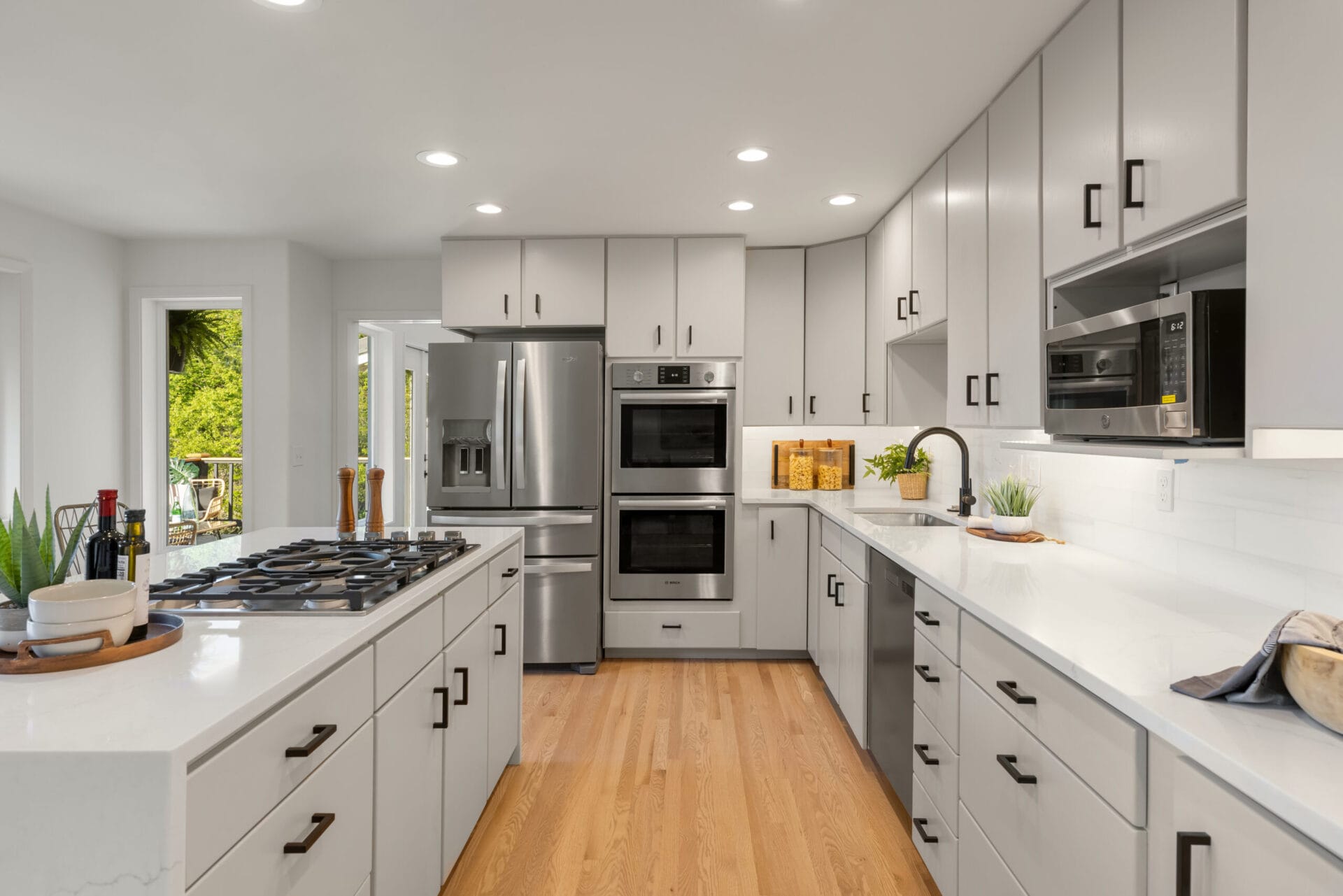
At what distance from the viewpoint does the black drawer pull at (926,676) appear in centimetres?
199

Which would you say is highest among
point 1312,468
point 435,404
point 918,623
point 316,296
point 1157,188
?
point 316,296

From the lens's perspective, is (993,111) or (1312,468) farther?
(993,111)

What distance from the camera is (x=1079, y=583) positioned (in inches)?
73.4

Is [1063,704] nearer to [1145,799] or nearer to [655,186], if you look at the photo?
[1145,799]

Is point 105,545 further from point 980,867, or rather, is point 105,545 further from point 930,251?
point 930,251

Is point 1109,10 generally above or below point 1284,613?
above

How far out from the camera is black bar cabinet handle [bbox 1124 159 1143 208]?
1.61 metres

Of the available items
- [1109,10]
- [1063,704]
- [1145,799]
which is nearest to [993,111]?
[1109,10]

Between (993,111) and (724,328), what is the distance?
6.03ft

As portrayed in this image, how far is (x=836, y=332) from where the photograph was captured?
4180mm

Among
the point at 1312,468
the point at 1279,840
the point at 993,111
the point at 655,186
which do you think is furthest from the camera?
the point at 655,186

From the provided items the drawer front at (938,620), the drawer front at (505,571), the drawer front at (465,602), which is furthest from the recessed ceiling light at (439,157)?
the drawer front at (938,620)

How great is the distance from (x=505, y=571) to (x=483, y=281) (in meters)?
2.08

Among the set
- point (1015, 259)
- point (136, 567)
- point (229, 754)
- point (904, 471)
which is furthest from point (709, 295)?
point (229, 754)
